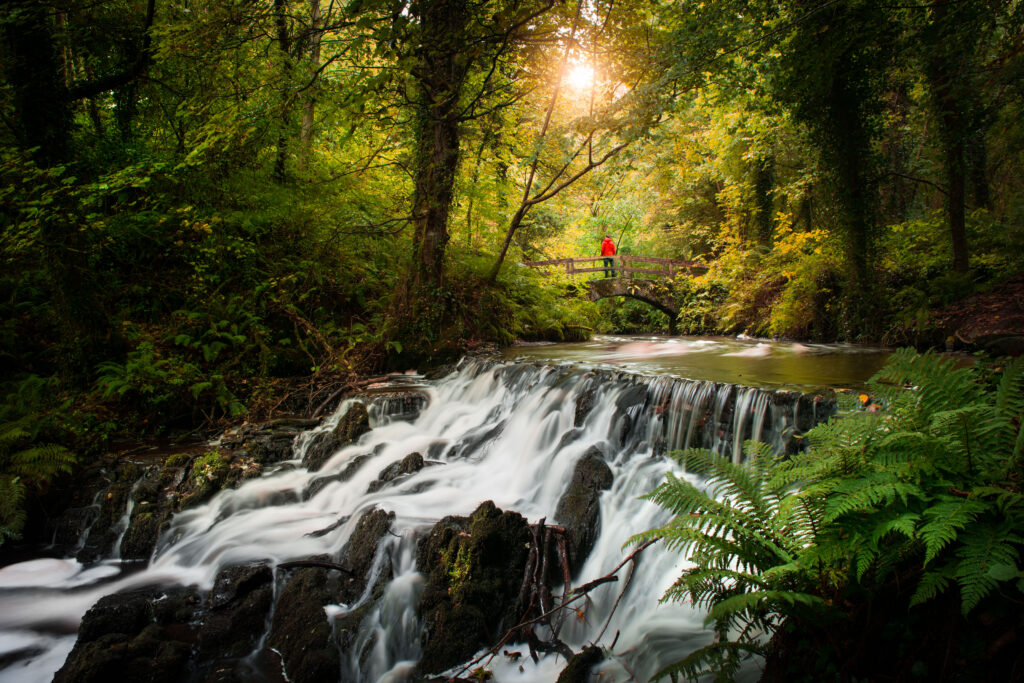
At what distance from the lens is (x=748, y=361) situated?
30.1 feet

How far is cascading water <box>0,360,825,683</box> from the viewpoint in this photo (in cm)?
366

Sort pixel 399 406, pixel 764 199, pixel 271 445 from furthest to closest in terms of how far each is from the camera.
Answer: pixel 764 199
pixel 399 406
pixel 271 445

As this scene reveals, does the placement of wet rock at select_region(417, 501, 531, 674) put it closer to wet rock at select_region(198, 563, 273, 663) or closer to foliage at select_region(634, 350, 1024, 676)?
wet rock at select_region(198, 563, 273, 663)

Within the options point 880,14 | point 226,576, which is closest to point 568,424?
point 226,576

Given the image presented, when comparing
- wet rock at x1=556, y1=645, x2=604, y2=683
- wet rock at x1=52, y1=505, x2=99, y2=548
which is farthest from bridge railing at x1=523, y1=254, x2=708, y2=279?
wet rock at x1=556, y1=645, x2=604, y2=683

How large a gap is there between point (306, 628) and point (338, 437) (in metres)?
3.23

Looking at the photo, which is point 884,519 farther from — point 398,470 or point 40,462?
point 40,462

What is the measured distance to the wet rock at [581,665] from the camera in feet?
10.1

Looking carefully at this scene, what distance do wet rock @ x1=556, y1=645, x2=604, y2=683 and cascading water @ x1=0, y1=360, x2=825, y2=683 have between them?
4.7 inches

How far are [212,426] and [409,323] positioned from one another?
145 inches

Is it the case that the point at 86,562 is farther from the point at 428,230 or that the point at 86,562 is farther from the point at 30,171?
the point at 428,230

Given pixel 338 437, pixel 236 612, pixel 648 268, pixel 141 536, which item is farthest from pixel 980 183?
pixel 141 536

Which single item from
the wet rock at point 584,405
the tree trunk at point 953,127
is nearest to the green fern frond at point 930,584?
the wet rock at point 584,405

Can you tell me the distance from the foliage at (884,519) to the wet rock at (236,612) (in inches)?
134
